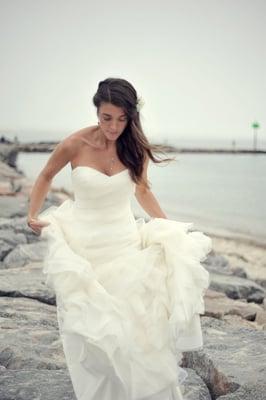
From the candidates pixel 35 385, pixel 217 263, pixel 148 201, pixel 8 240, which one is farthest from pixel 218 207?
pixel 35 385

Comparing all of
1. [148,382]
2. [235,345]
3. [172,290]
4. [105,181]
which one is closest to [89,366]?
[148,382]

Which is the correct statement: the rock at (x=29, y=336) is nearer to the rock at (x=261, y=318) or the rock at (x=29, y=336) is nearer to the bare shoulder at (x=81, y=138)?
the bare shoulder at (x=81, y=138)

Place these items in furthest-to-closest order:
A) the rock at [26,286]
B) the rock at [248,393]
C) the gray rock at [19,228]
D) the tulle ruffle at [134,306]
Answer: the gray rock at [19,228]
the rock at [26,286]
the rock at [248,393]
the tulle ruffle at [134,306]

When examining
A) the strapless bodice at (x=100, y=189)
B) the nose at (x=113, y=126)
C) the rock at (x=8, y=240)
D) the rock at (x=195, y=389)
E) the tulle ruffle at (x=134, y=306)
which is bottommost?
the rock at (x=8, y=240)

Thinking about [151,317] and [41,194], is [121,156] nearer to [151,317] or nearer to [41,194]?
[41,194]

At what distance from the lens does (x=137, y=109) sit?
3010 millimetres

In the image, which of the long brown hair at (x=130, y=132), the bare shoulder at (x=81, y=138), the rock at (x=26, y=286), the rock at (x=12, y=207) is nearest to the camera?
the long brown hair at (x=130, y=132)

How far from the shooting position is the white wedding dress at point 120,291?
2.76m

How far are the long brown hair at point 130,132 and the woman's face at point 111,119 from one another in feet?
0.08

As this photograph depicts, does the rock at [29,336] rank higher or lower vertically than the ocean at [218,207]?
higher

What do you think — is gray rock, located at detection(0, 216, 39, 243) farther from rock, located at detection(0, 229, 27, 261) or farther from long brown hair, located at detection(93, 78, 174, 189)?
long brown hair, located at detection(93, 78, 174, 189)

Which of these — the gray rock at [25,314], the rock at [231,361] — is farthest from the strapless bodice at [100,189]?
the gray rock at [25,314]

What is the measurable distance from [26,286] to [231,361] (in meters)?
2.30

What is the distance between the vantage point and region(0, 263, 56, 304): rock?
5.27 meters
